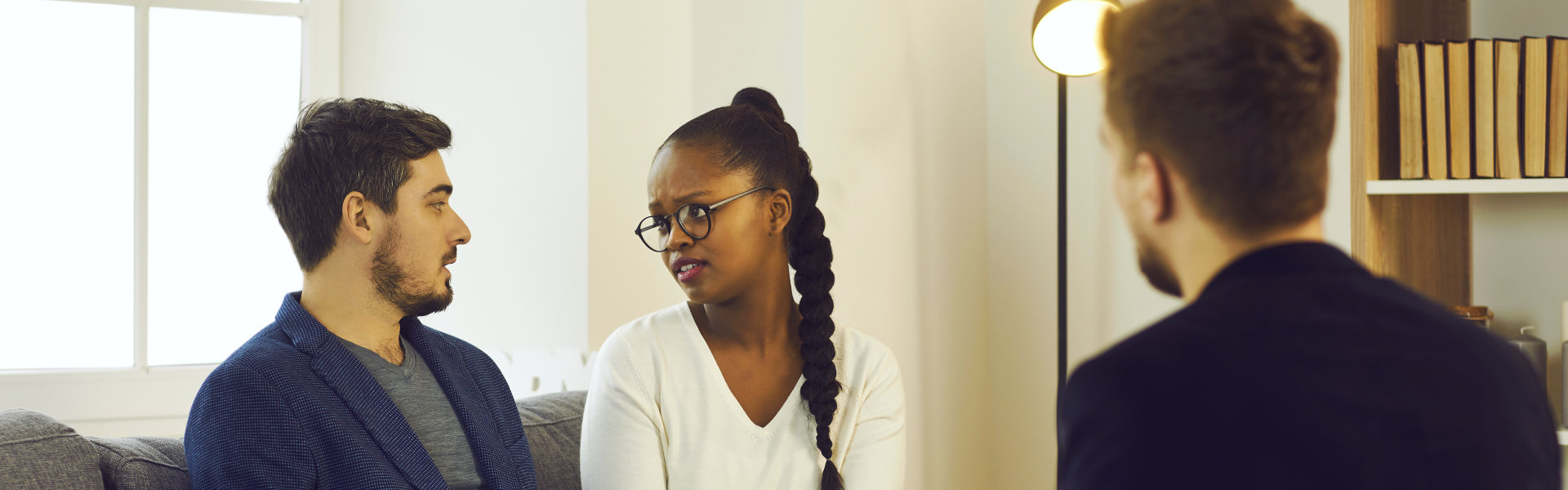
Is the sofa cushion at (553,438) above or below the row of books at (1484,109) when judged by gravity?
below

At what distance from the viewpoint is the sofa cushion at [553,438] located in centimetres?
184

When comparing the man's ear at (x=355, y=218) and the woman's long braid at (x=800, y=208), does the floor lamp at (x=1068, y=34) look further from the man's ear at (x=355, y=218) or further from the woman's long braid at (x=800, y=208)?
the man's ear at (x=355, y=218)

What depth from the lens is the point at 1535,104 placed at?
1.59m

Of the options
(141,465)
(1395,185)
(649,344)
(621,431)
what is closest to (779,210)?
(649,344)

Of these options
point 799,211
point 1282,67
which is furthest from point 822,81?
point 1282,67

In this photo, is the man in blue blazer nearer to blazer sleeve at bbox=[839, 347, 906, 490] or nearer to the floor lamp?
blazer sleeve at bbox=[839, 347, 906, 490]

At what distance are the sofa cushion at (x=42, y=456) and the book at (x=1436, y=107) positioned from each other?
2011 millimetres

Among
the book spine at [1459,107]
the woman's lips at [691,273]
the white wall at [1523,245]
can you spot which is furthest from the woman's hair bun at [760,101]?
the white wall at [1523,245]

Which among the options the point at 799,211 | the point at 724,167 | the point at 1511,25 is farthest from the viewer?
the point at 1511,25

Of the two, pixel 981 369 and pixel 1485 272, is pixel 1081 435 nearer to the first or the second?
pixel 1485 272

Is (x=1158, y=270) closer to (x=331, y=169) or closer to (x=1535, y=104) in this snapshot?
(x=331, y=169)

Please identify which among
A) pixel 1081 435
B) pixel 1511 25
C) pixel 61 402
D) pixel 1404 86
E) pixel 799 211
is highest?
pixel 1511 25

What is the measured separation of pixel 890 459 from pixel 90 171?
2.26 m

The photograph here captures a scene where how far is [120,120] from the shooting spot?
8.71ft
